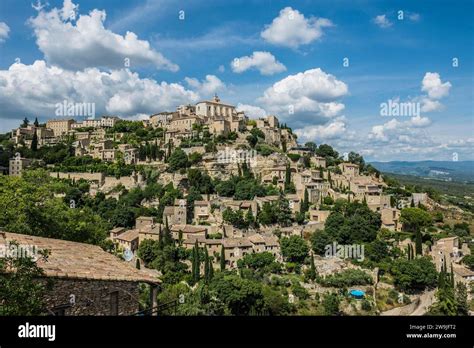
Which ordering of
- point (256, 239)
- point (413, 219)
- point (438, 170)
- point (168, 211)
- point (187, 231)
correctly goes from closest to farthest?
1. point (256, 239)
2. point (187, 231)
3. point (413, 219)
4. point (168, 211)
5. point (438, 170)

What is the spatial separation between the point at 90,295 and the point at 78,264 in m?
0.50

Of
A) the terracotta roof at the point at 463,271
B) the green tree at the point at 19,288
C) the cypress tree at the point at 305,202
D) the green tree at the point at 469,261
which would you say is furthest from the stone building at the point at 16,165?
the green tree at the point at 19,288

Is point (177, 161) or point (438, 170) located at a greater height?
point (177, 161)

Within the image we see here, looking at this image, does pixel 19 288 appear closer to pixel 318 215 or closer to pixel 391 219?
pixel 318 215

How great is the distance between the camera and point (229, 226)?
1310 inches

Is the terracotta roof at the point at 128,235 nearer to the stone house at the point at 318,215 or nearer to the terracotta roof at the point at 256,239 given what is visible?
the terracotta roof at the point at 256,239

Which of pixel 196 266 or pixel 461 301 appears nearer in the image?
pixel 461 301

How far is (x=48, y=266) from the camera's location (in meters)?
4.67

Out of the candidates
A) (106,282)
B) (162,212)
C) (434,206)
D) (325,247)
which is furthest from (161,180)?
(106,282)

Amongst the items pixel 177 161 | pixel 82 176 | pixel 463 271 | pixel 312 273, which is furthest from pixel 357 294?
pixel 82 176

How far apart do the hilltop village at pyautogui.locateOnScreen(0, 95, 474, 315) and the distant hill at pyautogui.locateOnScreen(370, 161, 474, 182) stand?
2312 inches

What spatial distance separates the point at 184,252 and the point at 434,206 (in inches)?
1163

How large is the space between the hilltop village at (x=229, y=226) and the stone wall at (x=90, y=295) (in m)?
0.02
